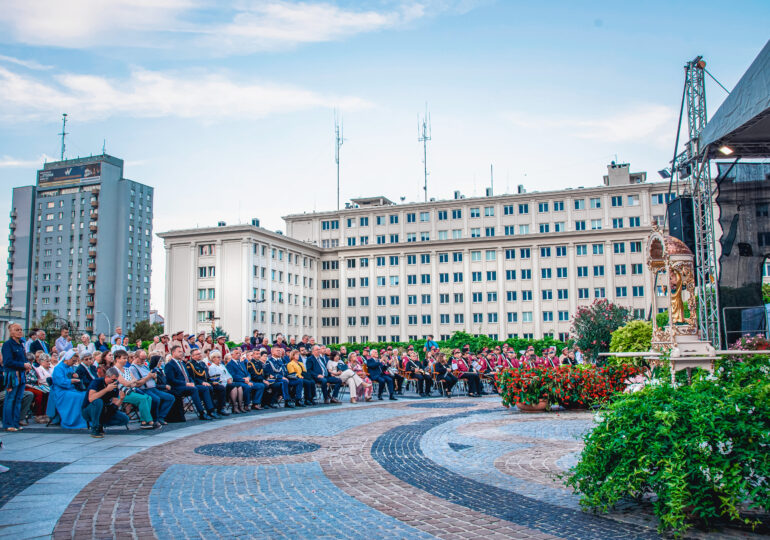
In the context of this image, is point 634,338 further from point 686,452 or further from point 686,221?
point 686,452

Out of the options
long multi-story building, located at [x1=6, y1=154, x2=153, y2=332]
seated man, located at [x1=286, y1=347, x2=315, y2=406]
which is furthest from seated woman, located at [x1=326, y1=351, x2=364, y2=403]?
long multi-story building, located at [x1=6, y1=154, x2=153, y2=332]

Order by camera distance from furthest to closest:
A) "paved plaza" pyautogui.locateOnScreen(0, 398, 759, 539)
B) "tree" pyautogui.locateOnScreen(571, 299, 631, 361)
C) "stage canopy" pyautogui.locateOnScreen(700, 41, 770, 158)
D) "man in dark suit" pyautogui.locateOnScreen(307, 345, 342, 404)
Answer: "tree" pyautogui.locateOnScreen(571, 299, 631, 361) → "man in dark suit" pyautogui.locateOnScreen(307, 345, 342, 404) → "stage canopy" pyautogui.locateOnScreen(700, 41, 770, 158) → "paved plaza" pyautogui.locateOnScreen(0, 398, 759, 539)

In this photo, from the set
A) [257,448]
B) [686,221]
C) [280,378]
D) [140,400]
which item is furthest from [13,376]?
[686,221]

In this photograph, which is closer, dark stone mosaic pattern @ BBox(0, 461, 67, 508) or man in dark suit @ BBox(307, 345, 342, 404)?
dark stone mosaic pattern @ BBox(0, 461, 67, 508)

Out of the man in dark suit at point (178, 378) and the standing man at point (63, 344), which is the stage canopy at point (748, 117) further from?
the standing man at point (63, 344)

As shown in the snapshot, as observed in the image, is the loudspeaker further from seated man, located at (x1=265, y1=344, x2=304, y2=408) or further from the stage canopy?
seated man, located at (x1=265, y1=344, x2=304, y2=408)

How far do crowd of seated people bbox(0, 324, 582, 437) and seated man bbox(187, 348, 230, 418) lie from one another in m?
0.03

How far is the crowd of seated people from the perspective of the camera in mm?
12680

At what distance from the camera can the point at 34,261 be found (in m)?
117

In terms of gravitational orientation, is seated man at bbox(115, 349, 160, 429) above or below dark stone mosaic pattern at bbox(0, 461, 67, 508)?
above

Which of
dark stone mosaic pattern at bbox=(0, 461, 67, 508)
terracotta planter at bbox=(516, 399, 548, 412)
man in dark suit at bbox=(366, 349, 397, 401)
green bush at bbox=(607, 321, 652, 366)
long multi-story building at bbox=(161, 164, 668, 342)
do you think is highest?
long multi-story building at bbox=(161, 164, 668, 342)

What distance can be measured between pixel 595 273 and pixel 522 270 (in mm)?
8801

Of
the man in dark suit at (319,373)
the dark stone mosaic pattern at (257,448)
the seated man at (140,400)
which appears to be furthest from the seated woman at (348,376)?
the dark stone mosaic pattern at (257,448)

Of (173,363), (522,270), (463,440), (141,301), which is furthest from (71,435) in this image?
(141,301)
